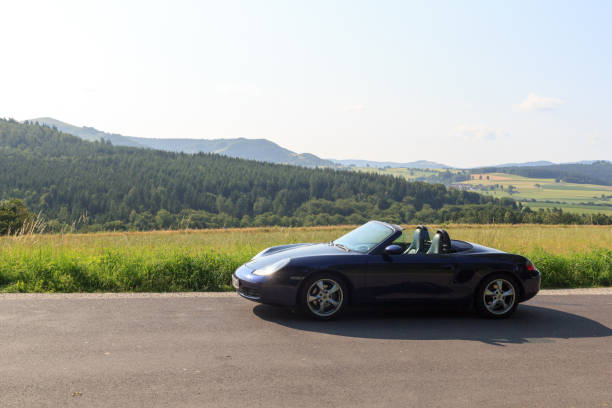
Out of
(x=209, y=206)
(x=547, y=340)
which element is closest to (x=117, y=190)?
(x=209, y=206)

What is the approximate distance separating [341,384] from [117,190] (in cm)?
11091

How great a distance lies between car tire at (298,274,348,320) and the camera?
23.0 feet

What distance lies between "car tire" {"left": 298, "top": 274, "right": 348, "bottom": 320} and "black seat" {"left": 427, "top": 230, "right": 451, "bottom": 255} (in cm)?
136

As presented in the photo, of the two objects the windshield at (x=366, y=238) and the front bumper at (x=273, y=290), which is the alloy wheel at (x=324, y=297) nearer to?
the front bumper at (x=273, y=290)

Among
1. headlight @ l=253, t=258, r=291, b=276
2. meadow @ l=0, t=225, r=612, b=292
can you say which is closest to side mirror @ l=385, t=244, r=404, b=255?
headlight @ l=253, t=258, r=291, b=276

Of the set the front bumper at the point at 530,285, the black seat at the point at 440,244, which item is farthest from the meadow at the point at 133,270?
the black seat at the point at 440,244

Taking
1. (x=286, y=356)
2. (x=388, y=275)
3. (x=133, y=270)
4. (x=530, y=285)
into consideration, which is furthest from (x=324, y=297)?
(x=133, y=270)

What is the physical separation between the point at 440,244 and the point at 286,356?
3051 millimetres

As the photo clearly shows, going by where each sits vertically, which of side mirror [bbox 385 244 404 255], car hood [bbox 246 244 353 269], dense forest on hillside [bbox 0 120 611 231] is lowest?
dense forest on hillside [bbox 0 120 611 231]

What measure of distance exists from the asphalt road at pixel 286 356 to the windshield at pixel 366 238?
0.92 metres

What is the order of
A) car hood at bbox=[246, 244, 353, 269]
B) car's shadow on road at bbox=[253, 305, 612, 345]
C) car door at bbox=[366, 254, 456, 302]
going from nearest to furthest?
car's shadow on road at bbox=[253, 305, 612, 345], car door at bbox=[366, 254, 456, 302], car hood at bbox=[246, 244, 353, 269]

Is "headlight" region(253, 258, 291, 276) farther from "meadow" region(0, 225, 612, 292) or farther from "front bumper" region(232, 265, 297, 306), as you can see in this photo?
"meadow" region(0, 225, 612, 292)

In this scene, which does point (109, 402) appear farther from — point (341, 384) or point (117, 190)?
point (117, 190)

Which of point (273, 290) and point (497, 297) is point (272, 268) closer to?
point (273, 290)
